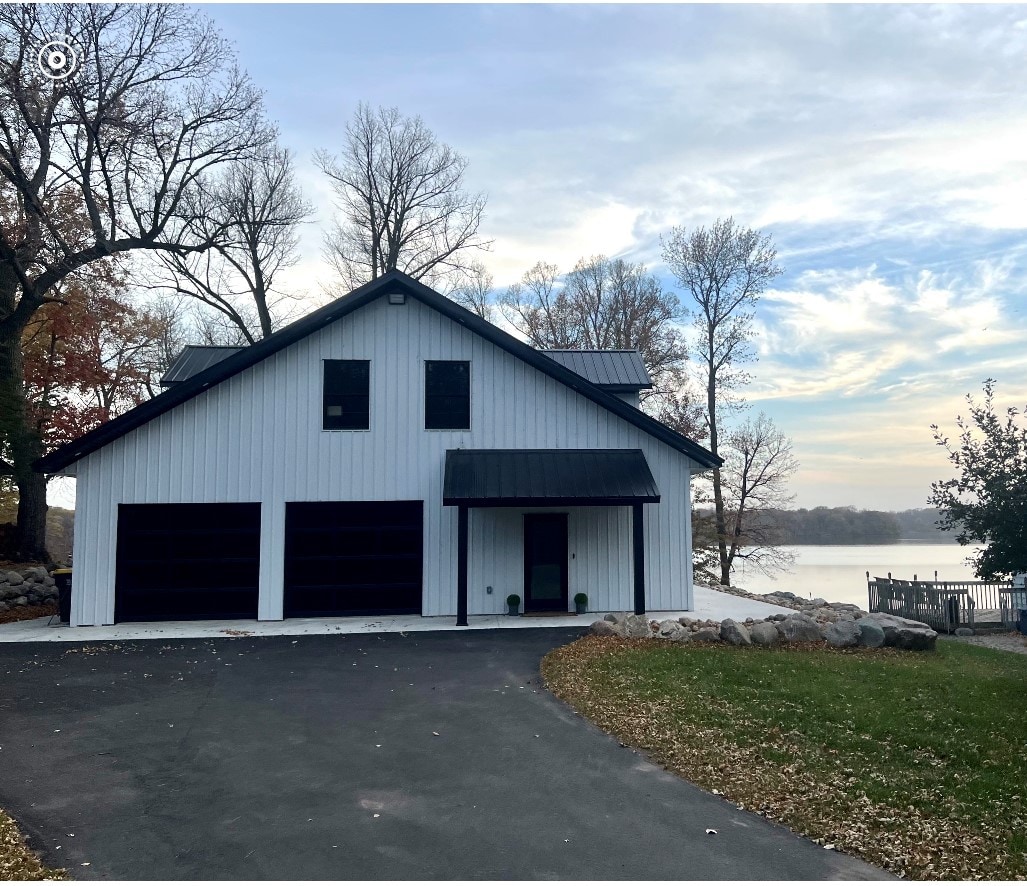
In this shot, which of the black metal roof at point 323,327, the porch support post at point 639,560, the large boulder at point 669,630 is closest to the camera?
the large boulder at point 669,630

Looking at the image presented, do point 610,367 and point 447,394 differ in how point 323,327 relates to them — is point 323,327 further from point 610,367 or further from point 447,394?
point 610,367

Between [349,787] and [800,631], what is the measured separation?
8725 mm

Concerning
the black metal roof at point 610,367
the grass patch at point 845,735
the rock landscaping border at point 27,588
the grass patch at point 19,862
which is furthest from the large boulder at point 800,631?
the rock landscaping border at point 27,588

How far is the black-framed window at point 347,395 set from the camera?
14.8 meters

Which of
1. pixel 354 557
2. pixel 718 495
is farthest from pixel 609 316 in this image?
pixel 354 557

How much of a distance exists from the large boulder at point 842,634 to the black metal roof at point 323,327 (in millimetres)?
4274

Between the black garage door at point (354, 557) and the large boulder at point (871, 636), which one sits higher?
the black garage door at point (354, 557)

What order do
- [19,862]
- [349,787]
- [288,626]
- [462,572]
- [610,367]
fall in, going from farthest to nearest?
[610,367]
[462,572]
[288,626]
[349,787]
[19,862]

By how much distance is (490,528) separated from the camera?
15.0 m

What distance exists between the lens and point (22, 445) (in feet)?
59.0

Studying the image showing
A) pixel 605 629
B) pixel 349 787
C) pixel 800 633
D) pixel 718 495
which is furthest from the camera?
pixel 718 495

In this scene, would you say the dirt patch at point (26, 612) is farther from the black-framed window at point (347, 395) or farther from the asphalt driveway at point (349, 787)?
the black-framed window at point (347, 395)

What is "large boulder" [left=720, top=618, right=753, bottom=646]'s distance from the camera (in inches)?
455

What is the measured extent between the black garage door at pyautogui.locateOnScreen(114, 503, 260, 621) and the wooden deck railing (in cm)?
1602
